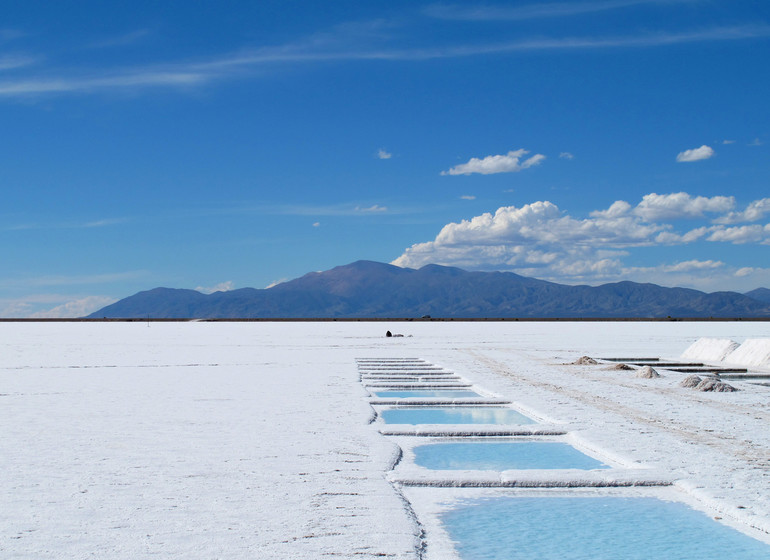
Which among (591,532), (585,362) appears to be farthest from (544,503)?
(585,362)


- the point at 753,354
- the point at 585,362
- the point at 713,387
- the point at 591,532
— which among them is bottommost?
the point at 591,532

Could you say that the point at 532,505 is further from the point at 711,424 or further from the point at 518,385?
the point at 518,385

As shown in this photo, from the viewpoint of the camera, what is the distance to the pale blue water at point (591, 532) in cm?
468

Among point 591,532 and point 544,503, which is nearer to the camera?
point 591,532

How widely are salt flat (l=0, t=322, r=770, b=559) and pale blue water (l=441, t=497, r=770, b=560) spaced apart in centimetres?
24

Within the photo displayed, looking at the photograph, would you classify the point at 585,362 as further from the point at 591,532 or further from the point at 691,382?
the point at 591,532

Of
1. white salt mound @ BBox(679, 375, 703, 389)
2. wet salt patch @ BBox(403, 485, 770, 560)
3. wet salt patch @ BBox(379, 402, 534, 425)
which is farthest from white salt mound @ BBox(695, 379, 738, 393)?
wet salt patch @ BBox(403, 485, 770, 560)

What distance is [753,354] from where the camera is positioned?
19.0 m

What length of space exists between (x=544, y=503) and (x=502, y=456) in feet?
6.00

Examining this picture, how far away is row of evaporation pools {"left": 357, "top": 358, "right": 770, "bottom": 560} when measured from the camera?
478 cm

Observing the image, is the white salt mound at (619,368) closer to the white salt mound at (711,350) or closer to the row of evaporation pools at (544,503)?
the white salt mound at (711,350)

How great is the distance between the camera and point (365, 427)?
902cm

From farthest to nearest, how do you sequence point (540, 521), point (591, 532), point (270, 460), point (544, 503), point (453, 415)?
point (453, 415) < point (270, 460) < point (544, 503) < point (540, 521) < point (591, 532)

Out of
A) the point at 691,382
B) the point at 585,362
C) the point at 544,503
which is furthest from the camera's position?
the point at 585,362
